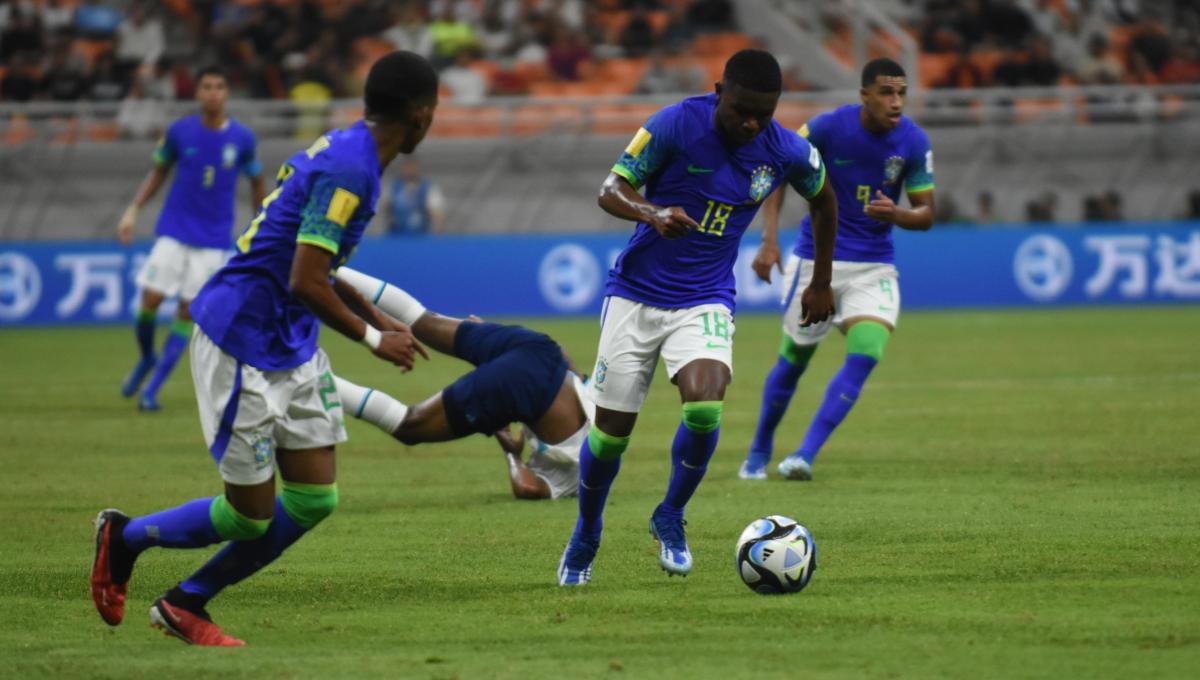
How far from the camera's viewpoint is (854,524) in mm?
8867

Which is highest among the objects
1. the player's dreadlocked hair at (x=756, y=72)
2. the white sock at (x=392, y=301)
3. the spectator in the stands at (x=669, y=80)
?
the spectator in the stands at (x=669, y=80)

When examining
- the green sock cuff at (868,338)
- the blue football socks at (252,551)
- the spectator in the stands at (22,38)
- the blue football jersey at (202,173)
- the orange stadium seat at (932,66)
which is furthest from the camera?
the orange stadium seat at (932,66)

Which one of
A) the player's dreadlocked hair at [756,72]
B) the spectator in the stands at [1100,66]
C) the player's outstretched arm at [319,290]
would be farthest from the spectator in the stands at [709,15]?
the player's outstretched arm at [319,290]

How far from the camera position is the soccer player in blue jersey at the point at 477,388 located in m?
8.06

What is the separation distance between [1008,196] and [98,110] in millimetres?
13242

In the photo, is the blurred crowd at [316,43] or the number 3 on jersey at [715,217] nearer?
the number 3 on jersey at [715,217]

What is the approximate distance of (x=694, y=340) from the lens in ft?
25.2

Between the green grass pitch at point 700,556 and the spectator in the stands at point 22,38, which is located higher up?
the spectator in the stands at point 22,38

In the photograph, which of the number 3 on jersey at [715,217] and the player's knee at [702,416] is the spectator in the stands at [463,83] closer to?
the number 3 on jersey at [715,217]

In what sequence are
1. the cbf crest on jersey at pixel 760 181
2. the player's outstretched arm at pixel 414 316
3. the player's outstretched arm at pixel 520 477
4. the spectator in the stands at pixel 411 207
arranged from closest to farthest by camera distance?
the cbf crest on jersey at pixel 760 181 → the player's outstretched arm at pixel 414 316 → the player's outstretched arm at pixel 520 477 → the spectator in the stands at pixel 411 207

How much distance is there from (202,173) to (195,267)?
2.66 ft

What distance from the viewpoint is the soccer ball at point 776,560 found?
7.07 metres

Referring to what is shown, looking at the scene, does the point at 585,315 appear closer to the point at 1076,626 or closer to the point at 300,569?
the point at 300,569

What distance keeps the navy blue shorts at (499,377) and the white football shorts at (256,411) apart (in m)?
1.69
